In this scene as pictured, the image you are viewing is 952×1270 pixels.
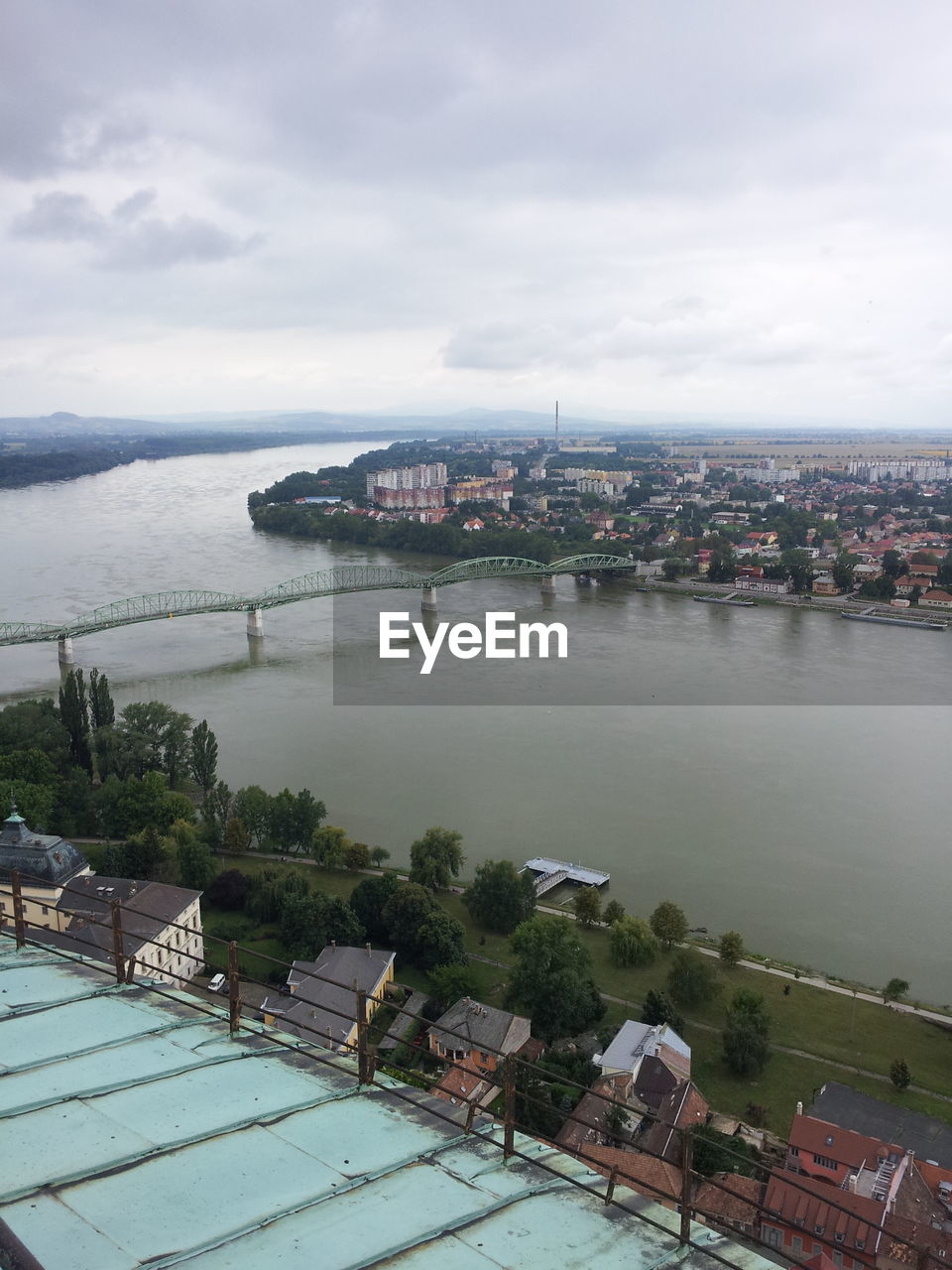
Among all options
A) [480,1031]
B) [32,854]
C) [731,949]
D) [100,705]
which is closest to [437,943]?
[480,1031]

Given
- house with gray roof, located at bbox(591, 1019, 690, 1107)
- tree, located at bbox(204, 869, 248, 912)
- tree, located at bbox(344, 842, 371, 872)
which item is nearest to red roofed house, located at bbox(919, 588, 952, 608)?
tree, located at bbox(344, 842, 371, 872)

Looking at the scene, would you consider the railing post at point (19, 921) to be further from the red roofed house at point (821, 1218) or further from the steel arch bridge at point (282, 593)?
the steel arch bridge at point (282, 593)

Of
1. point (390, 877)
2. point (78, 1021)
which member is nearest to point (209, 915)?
point (390, 877)

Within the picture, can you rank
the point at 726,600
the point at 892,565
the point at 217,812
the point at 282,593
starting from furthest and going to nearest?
the point at 892,565
the point at 726,600
the point at 282,593
the point at 217,812

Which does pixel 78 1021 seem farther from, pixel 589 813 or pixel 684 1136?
pixel 589 813

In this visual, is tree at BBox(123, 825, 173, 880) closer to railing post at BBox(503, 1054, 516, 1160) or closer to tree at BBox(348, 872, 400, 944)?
tree at BBox(348, 872, 400, 944)

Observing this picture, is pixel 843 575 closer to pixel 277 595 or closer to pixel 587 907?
pixel 277 595
